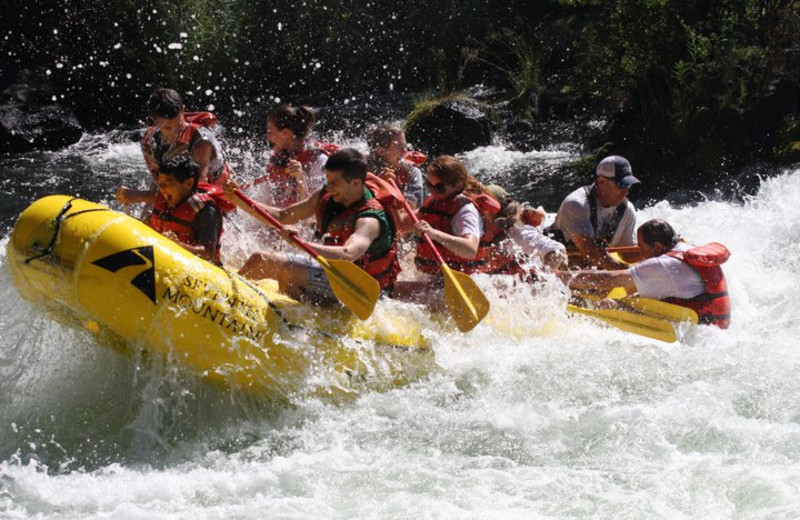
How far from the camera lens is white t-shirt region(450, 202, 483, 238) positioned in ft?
16.5

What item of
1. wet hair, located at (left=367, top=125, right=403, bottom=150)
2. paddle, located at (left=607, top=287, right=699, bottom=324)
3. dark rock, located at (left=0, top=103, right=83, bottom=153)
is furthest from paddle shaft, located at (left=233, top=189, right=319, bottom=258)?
dark rock, located at (left=0, top=103, right=83, bottom=153)

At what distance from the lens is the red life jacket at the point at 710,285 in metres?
5.27

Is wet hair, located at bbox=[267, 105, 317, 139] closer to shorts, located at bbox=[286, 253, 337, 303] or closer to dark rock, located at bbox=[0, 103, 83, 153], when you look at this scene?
shorts, located at bbox=[286, 253, 337, 303]

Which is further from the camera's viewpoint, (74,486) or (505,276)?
(505,276)

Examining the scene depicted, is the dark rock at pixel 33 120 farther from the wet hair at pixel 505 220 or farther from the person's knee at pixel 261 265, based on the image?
the wet hair at pixel 505 220

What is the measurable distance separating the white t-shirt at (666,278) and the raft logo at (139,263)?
266 cm

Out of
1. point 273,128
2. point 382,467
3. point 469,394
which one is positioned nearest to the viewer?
point 382,467

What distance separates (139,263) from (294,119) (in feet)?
6.32

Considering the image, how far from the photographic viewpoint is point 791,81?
941 centimetres

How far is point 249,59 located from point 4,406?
9647 millimetres

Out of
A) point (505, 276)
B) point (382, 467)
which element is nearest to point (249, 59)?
point (505, 276)

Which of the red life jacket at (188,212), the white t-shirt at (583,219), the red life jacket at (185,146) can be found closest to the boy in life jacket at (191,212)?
the red life jacket at (188,212)

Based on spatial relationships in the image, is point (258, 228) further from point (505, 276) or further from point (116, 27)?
point (116, 27)

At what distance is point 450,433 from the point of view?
15.1 feet
